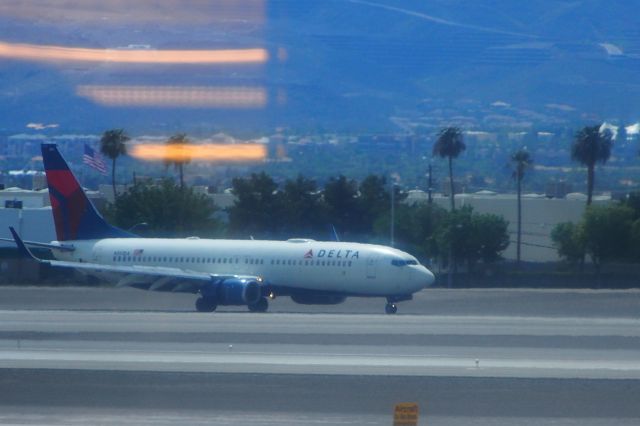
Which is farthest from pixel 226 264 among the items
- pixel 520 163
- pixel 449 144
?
pixel 520 163

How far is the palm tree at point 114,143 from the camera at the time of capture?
4431cm

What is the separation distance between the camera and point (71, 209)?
1400 inches

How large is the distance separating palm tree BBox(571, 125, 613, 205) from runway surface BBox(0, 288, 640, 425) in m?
38.8

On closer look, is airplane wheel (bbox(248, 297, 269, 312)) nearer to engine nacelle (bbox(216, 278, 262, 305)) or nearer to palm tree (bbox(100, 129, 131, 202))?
engine nacelle (bbox(216, 278, 262, 305))

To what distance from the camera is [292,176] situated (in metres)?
54.6

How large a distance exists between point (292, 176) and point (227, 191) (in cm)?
396

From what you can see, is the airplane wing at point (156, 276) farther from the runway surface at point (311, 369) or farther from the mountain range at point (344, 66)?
the mountain range at point (344, 66)

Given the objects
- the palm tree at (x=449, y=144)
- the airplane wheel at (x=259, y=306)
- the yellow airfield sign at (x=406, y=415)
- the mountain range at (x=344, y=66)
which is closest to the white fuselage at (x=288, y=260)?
the airplane wheel at (x=259, y=306)

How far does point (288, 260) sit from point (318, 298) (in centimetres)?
158

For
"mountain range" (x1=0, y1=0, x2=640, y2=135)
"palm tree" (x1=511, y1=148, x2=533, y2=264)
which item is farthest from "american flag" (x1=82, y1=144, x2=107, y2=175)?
"palm tree" (x1=511, y1=148, x2=533, y2=264)

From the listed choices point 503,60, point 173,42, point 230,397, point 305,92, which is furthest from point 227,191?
point 230,397

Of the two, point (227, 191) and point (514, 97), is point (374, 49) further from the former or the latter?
point (227, 191)

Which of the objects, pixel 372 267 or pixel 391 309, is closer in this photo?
pixel 391 309

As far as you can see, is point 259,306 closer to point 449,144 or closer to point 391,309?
point 391,309
